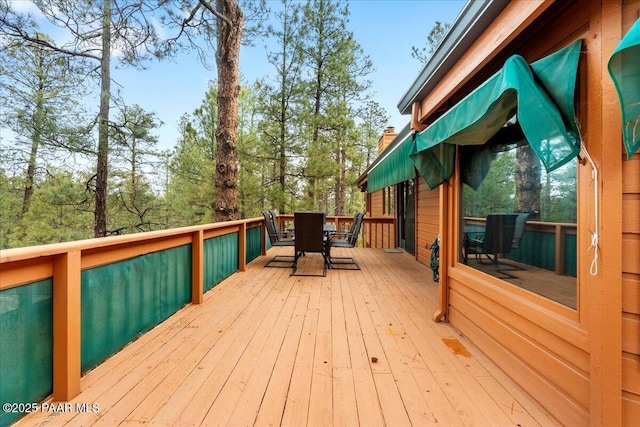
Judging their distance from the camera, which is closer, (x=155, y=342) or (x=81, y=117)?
(x=155, y=342)

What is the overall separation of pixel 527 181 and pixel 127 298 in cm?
299

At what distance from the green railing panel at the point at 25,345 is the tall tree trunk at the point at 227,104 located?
3484mm

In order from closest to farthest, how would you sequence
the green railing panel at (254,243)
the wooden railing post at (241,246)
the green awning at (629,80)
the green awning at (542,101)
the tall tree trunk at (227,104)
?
the green awning at (629,80) → the green awning at (542,101) → the wooden railing post at (241,246) → the tall tree trunk at (227,104) → the green railing panel at (254,243)

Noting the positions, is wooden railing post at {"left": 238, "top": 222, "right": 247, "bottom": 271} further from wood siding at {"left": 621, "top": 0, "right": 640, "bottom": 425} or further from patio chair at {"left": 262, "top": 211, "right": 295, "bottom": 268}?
wood siding at {"left": 621, "top": 0, "right": 640, "bottom": 425}

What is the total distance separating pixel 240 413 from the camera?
4.56ft

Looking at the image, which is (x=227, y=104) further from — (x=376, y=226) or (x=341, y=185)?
(x=341, y=185)

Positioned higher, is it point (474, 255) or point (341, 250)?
point (474, 255)

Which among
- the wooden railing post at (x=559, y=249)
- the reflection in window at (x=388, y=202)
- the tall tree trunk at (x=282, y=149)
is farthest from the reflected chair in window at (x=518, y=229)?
the tall tree trunk at (x=282, y=149)

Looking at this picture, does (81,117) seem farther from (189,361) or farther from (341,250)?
(189,361)

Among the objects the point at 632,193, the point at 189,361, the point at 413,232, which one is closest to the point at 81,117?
the point at 189,361

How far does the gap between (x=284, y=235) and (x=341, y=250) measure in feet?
5.80

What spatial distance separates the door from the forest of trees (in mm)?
3840

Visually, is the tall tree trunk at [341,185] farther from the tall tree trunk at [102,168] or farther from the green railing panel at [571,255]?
the green railing panel at [571,255]

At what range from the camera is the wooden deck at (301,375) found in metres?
1.38
